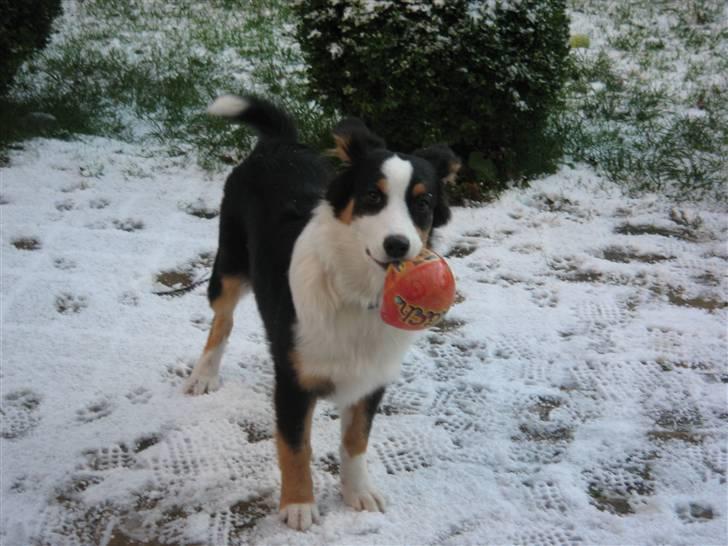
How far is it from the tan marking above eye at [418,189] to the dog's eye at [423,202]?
0.01 meters

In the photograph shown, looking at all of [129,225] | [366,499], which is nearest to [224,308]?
[366,499]

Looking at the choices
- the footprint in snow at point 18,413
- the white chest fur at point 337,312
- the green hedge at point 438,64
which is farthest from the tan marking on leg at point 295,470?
the green hedge at point 438,64

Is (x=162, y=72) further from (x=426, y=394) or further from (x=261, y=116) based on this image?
(x=426, y=394)

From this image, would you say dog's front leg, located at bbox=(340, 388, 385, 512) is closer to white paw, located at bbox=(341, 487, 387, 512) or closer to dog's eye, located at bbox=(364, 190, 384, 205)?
white paw, located at bbox=(341, 487, 387, 512)

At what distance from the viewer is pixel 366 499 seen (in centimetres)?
250

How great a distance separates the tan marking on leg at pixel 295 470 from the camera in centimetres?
241

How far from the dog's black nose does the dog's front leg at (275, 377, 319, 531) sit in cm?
58

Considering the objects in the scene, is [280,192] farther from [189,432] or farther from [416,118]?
[416,118]

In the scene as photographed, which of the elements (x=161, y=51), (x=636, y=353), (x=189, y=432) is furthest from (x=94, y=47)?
(x=636, y=353)

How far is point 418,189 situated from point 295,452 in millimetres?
936

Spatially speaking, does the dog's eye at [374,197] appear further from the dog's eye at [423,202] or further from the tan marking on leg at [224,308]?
the tan marking on leg at [224,308]

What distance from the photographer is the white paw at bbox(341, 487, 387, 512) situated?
8.20ft

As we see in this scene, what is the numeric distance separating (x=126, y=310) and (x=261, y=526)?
1.53m

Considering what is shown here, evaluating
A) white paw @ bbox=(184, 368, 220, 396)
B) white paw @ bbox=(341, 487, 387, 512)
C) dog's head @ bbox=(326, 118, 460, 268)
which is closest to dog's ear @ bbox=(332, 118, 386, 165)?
dog's head @ bbox=(326, 118, 460, 268)
